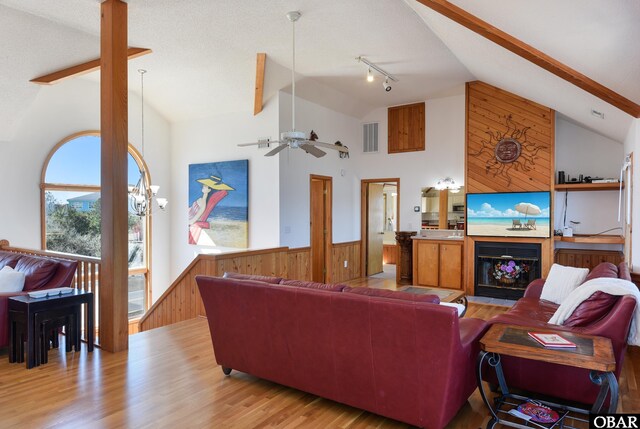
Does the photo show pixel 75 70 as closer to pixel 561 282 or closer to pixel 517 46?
pixel 517 46

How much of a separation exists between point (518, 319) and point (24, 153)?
7219 mm

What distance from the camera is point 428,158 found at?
788cm

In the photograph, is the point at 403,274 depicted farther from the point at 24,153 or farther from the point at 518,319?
the point at 24,153

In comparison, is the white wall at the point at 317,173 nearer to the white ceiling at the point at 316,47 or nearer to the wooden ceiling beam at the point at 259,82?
the wooden ceiling beam at the point at 259,82

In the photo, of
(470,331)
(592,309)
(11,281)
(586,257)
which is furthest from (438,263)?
(11,281)

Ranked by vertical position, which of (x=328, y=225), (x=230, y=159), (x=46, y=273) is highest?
(x=230, y=159)

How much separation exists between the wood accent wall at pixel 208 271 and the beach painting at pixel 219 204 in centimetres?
99

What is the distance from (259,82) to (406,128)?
3257mm

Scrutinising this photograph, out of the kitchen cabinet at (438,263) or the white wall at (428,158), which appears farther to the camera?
the white wall at (428,158)

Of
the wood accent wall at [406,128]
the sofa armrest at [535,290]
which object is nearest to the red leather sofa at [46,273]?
the sofa armrest at [535,290]

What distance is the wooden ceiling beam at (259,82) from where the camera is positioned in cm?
593

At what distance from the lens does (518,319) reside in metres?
3.48

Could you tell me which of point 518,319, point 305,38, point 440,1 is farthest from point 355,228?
point 440,1

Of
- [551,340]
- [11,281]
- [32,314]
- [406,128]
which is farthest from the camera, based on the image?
[406,128]
